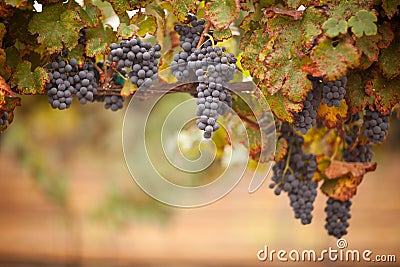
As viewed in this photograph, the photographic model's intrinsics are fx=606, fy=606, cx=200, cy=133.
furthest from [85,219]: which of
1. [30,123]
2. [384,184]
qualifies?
[384,184]

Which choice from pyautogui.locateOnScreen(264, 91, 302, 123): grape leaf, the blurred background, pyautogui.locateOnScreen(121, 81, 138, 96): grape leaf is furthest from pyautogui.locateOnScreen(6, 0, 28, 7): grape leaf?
the blurred background

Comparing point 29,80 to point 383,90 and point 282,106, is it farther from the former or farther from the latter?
point 383,90

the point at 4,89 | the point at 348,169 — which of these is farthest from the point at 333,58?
the point at 4,89

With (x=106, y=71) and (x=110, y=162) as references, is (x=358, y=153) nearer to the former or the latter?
(x=106, y=71)

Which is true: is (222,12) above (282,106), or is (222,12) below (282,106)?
above

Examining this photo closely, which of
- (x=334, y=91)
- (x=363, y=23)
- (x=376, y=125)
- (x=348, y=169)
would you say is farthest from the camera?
(x=348, y=169)

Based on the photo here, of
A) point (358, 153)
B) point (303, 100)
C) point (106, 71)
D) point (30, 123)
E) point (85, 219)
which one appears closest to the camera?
point (303, 100)
